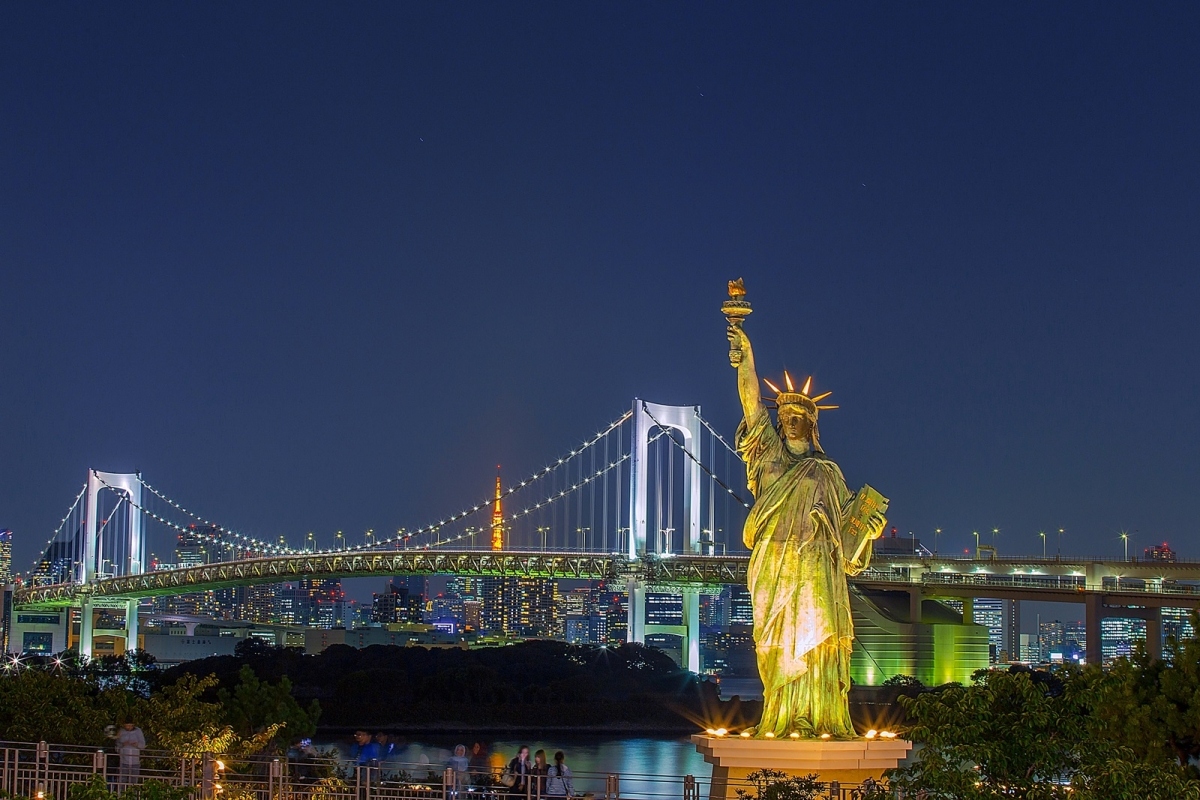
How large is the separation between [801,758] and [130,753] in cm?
549

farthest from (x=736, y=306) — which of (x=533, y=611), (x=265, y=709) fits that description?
(x=533, y=611)

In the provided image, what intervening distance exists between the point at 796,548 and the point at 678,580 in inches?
1454

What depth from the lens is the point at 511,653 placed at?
51.2 metres

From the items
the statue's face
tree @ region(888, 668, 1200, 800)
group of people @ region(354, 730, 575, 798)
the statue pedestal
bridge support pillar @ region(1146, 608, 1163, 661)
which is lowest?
group of people @ region(354, 730, 575, 798)

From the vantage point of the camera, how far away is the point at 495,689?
44.9m

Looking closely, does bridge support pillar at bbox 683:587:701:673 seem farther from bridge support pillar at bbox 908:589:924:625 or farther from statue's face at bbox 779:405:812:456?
statue's face at bbox 779:405:812:456

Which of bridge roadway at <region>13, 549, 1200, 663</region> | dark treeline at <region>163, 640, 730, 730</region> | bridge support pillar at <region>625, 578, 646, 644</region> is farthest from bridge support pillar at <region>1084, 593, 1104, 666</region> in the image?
bridge support pillar at <region>625, 578, 646, 644</region>

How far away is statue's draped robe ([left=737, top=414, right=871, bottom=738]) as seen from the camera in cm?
1079

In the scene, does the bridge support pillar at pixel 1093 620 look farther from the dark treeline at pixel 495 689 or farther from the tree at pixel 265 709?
the tree at pixel 265 709

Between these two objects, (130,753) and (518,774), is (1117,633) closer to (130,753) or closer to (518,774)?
(518,774)

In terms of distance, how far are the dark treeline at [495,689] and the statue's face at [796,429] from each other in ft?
104

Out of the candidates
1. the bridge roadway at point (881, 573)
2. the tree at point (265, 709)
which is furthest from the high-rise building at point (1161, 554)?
the tree at point (265, 709)

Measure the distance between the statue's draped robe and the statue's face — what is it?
0.06m

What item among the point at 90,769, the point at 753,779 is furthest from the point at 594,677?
the point at 753,779
